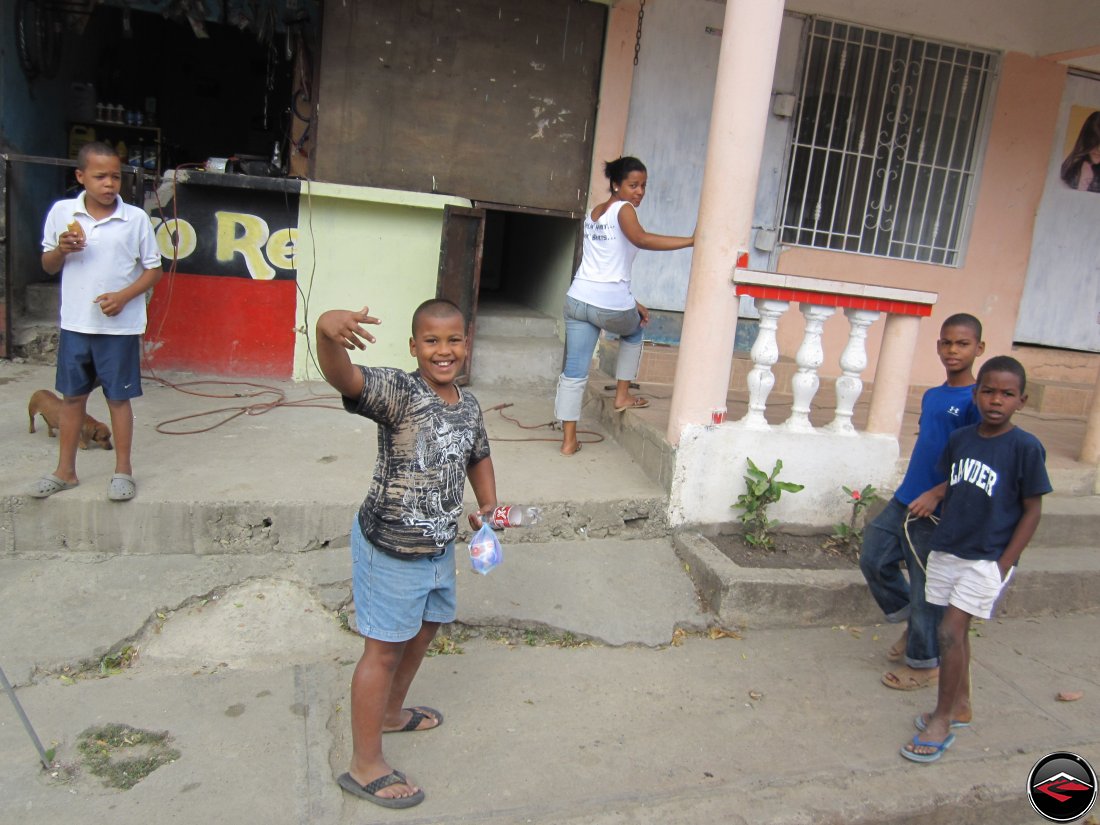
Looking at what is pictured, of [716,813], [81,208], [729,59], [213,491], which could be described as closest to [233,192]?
[81,208]

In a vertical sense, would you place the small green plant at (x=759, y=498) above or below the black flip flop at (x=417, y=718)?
above

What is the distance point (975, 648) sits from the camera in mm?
3971

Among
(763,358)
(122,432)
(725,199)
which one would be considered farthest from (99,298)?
(763,358)

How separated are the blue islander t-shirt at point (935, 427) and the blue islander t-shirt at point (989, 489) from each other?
0.26 m

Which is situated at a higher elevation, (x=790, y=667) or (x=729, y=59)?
(x=729, y=59)

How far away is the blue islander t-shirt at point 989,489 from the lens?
290cm

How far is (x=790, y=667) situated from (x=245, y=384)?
13.4 ft

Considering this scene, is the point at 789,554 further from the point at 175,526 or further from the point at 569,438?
the point at 175,526

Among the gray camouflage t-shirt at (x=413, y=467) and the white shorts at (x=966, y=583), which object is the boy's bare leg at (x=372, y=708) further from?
the white shorts at (x=966, y=583)

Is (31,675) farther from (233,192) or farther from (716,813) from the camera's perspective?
(233,192)

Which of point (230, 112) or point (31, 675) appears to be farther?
point (230, 112)

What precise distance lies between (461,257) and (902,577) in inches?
145

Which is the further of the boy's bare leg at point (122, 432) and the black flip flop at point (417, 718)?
the boy's bare leg at point (122, 432)

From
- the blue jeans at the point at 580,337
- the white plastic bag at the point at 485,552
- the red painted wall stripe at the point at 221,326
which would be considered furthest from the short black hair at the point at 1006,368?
the red painted wall stripe at the point at 221,326
